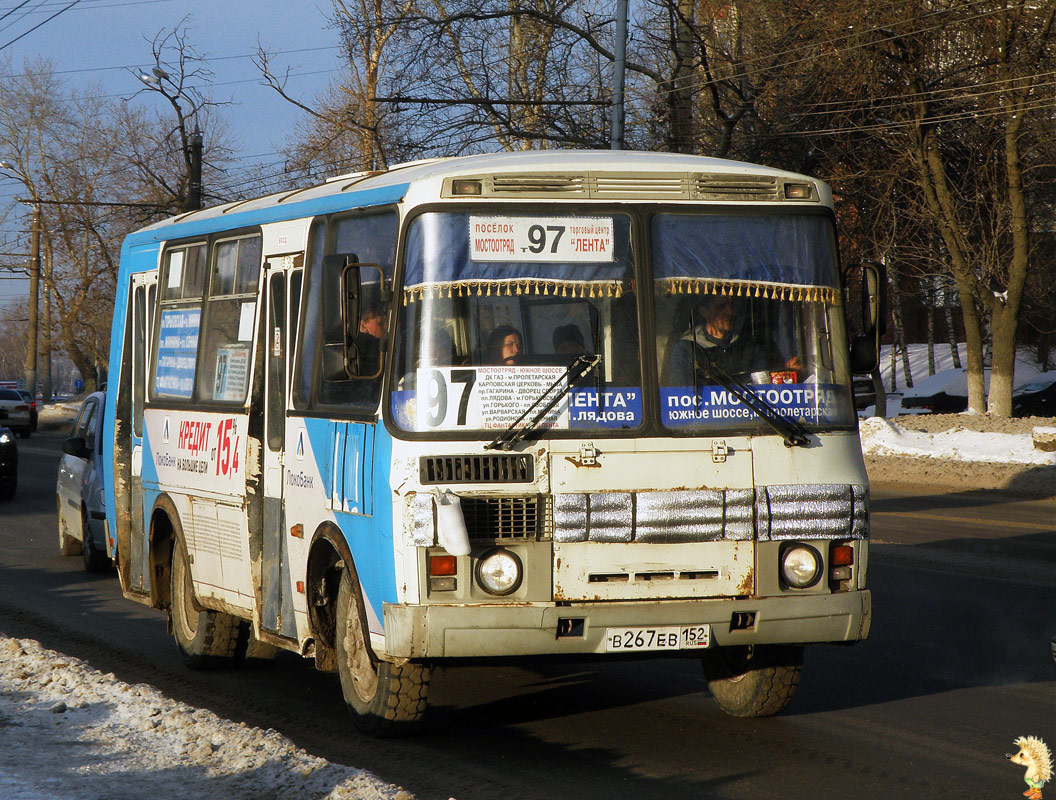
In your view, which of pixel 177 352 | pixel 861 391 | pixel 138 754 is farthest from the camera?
pixel 861 391

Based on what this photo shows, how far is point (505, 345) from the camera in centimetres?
612

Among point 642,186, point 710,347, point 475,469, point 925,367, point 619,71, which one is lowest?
point 475,469

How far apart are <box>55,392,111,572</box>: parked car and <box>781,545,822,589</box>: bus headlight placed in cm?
820

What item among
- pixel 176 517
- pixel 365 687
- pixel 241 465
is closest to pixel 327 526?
pixel 365 687

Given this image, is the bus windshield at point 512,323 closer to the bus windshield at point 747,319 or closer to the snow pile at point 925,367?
the bus windshield at point 747,319

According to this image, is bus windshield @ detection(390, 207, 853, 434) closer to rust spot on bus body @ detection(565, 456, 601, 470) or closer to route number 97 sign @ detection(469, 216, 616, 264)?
route number 97 sign @ detection(469, 216, 616, 264)

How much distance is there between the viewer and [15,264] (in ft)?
199

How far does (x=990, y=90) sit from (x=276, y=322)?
2378 cm

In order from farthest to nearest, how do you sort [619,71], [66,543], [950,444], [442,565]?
1. [950,444]
2. [619,71]
3. [66,543]
4. [442,565]

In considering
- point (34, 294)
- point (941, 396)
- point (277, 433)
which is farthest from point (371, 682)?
point (34, 294)

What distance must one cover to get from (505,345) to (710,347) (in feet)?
3.14

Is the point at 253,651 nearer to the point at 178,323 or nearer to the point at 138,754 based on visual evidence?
the point at 178,323

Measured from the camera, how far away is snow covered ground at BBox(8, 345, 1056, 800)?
17.7 feet

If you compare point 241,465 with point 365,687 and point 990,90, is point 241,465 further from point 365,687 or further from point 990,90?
point 990,90
